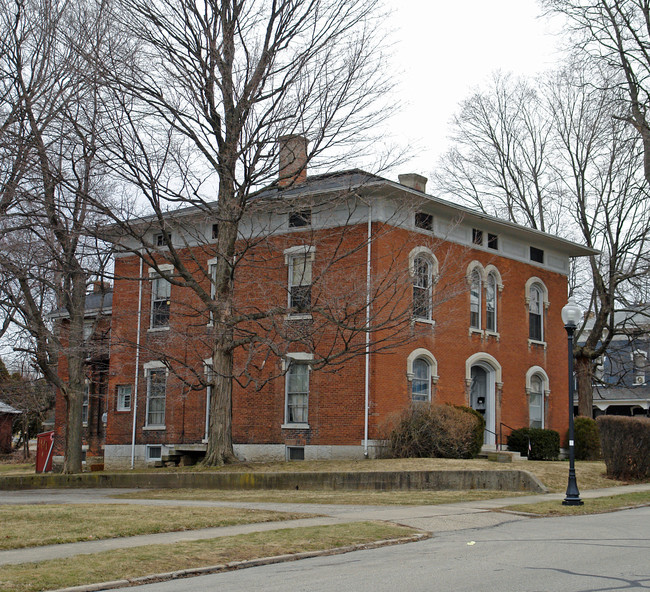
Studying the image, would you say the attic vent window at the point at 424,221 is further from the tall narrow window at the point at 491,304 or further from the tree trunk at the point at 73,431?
the tree trunk at the point at 73,431

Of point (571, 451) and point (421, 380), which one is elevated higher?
point (421, 380)

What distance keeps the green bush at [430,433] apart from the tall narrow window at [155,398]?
10.3m

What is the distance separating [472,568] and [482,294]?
22.4 meters

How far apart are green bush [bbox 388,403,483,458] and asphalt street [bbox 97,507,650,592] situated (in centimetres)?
1181

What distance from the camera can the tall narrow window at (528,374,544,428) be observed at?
3400 centimetres

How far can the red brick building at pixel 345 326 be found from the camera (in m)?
24.1

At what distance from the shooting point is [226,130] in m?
23.5

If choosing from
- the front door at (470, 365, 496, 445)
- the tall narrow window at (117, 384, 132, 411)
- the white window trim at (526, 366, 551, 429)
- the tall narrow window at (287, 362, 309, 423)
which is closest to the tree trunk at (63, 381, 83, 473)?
the tall narrow window at (117, 384, 132, 411)

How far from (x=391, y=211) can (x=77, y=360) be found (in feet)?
37.3

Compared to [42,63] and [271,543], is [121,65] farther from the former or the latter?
[271,543]

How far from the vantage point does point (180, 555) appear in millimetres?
10672

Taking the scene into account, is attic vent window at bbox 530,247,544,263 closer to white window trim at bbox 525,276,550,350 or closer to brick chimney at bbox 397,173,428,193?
white window trim at bbox 525,276,550,350

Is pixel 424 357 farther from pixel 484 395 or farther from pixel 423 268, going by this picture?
pixel 484 395

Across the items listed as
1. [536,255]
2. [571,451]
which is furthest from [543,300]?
[571,451]
